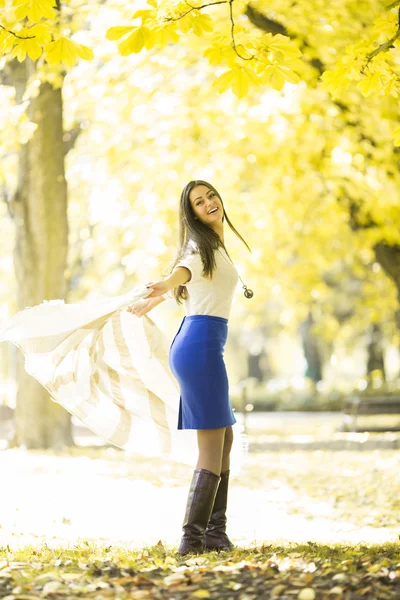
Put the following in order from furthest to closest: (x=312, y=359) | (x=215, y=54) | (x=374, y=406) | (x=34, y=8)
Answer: (x=312, y=359)
(x=374, y=406)
(x=215, y=54)
(x=34, y=8)

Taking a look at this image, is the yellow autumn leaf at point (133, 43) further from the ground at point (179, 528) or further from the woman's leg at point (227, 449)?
the ground at point (179, 528)

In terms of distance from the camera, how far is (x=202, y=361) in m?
4.70

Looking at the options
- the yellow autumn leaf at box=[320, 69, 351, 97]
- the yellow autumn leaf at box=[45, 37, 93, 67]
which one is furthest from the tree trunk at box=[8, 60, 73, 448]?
the yellow autumn leaf at box=[320, 69, 351, 97]

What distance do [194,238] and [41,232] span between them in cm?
745

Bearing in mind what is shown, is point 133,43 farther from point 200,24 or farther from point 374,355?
point 374,355

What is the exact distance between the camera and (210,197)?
5.09 meters

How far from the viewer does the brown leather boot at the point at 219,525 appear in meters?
5.01

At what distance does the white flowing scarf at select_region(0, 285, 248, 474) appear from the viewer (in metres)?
5.34

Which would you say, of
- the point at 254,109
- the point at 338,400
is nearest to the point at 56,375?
the point at 254,109

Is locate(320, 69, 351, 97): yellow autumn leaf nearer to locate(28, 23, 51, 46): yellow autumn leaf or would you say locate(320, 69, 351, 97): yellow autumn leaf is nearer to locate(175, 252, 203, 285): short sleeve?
locate(175, 252, 203, 285): short sleeve

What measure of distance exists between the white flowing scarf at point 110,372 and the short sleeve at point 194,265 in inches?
26.0

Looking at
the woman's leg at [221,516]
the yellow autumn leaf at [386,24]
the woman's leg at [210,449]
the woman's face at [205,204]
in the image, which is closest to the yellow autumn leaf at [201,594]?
the woman's leg at [210,449]

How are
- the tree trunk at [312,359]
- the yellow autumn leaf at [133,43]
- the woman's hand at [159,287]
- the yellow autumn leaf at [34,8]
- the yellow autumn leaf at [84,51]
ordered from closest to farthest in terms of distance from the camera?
the woman's hand at [159,287]
the yellow autumn leaf at [133,43]
the yellow autumn leaf at [34,8]
the yellow autumn leaf at [84,51]
the tree trunk at [312,359]

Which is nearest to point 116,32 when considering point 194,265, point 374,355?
point 194,265
